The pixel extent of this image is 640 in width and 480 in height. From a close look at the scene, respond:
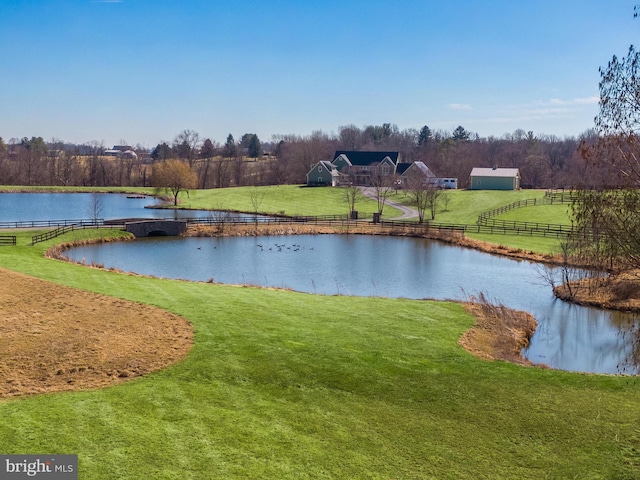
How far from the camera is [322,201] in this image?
8950 cm

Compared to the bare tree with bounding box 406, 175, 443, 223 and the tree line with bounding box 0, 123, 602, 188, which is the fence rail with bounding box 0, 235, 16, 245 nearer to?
the bare tree with bounding box 406, 175, 443, 223

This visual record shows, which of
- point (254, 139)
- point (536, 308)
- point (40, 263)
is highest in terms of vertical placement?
point (254, 139)

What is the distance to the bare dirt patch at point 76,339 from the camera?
13875mm

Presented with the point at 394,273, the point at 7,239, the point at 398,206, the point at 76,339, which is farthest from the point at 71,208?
the point at 76,339

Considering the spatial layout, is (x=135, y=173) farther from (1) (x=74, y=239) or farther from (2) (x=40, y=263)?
(2) (x=40, y=263)

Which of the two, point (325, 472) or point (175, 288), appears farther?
point (175, 288)

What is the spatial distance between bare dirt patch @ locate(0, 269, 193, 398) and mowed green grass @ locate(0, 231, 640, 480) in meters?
0.69

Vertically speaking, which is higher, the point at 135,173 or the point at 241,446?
the point at 135,173

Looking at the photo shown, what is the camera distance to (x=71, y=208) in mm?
81188

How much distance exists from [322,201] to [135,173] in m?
63.0

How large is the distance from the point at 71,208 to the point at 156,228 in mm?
30536

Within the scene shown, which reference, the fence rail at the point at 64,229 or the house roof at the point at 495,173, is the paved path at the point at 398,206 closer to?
the house roof at the point at 495,173

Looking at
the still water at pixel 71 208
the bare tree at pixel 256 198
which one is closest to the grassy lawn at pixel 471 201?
the bare tree at pixel 256 198

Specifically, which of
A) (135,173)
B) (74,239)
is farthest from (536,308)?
(135,173)
